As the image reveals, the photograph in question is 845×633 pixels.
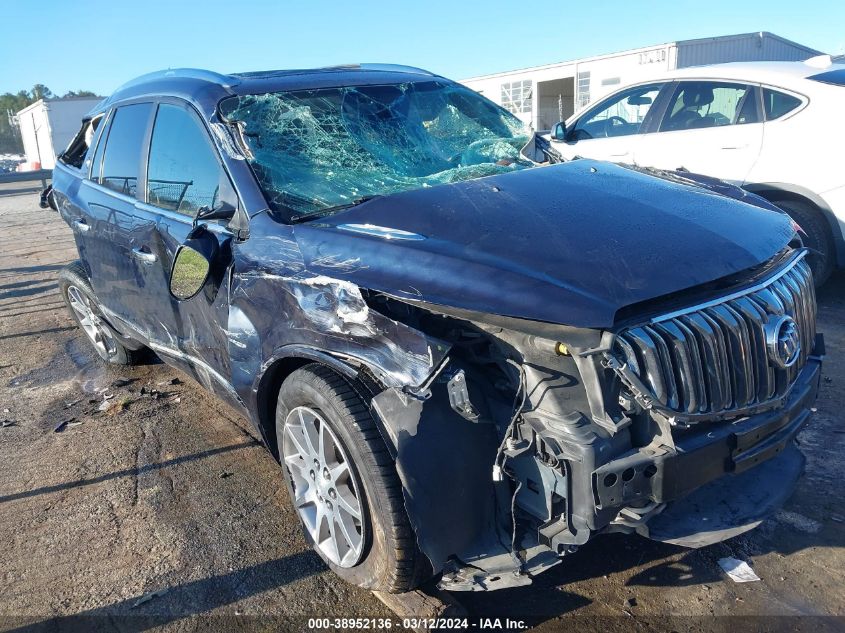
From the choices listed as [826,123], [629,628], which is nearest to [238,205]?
[629,628]

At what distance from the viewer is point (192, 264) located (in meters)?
3.17

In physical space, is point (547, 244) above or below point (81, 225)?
above

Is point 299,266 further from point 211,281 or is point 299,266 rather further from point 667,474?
point 667,474

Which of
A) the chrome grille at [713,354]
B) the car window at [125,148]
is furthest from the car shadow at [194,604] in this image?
the car window at [125,148]

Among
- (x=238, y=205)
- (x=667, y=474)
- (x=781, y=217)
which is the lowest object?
(x=667, y=474)

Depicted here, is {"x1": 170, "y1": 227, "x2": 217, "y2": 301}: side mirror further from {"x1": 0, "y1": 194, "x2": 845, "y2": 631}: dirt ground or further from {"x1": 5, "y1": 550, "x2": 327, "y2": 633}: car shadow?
{"x1": 5, "y1": 550, "x2": 327, "y2": 633}: car shadow

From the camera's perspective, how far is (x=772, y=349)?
232 centimetres

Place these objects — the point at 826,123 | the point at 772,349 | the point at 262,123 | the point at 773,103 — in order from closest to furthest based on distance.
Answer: the point at 772,349 < the point at 262,123 < the point at 826,123 < the point at 773,103

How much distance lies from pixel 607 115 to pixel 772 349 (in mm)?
5441

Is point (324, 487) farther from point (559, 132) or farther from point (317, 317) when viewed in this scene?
point (559, 132)

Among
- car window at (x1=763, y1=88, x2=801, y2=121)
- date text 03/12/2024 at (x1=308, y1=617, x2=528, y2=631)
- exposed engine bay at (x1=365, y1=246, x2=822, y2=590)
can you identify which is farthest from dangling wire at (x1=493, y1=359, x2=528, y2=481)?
car window at (x1=763, y1=88, x2=801, y2=121)

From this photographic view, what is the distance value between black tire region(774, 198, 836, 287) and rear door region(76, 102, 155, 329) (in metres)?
4.94

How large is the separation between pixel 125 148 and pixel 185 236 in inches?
49.8

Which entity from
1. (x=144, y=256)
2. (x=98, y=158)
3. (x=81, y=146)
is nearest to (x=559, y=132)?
(x=98, y=158)
